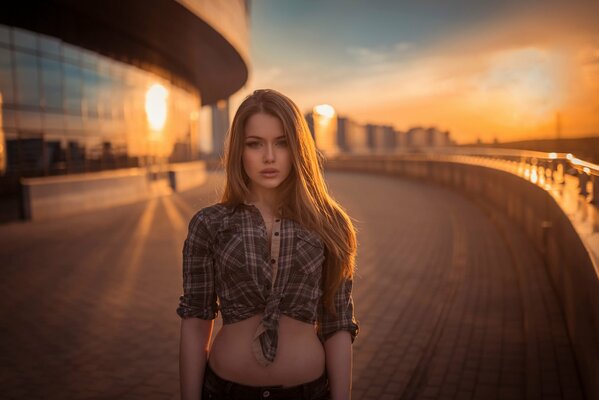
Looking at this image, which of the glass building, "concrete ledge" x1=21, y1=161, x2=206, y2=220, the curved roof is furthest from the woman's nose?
the curved roof

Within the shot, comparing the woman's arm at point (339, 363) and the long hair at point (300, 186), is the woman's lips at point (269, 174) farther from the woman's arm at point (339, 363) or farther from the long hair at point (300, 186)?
the woman's arm at point (339, 363)

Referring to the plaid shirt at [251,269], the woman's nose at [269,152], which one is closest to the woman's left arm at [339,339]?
the plaid shirt at [251,269]

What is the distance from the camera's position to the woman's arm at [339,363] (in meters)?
2.10

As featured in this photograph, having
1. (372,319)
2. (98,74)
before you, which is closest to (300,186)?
(372,319)

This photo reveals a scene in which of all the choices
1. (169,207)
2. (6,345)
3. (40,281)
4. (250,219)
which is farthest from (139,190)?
(250,219)

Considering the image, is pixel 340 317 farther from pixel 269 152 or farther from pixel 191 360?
pixel 269 152

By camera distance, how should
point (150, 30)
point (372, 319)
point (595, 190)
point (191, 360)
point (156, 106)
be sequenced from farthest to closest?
point (156, 106) → point (150, 30) → point (372, 319) → point (595, 190) → point (191, 360)

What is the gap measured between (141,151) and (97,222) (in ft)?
37.8

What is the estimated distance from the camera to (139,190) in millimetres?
22578

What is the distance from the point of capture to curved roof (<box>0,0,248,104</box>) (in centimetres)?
1798

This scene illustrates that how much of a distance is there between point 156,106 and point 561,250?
80.1 ft

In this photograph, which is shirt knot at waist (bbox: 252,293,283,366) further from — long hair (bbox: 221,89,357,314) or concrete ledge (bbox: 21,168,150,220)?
concrete ledge (bbox: 21,168,150,220)

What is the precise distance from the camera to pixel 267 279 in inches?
77.9

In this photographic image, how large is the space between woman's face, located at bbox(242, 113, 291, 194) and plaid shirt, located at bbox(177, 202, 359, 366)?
163 millimetres
